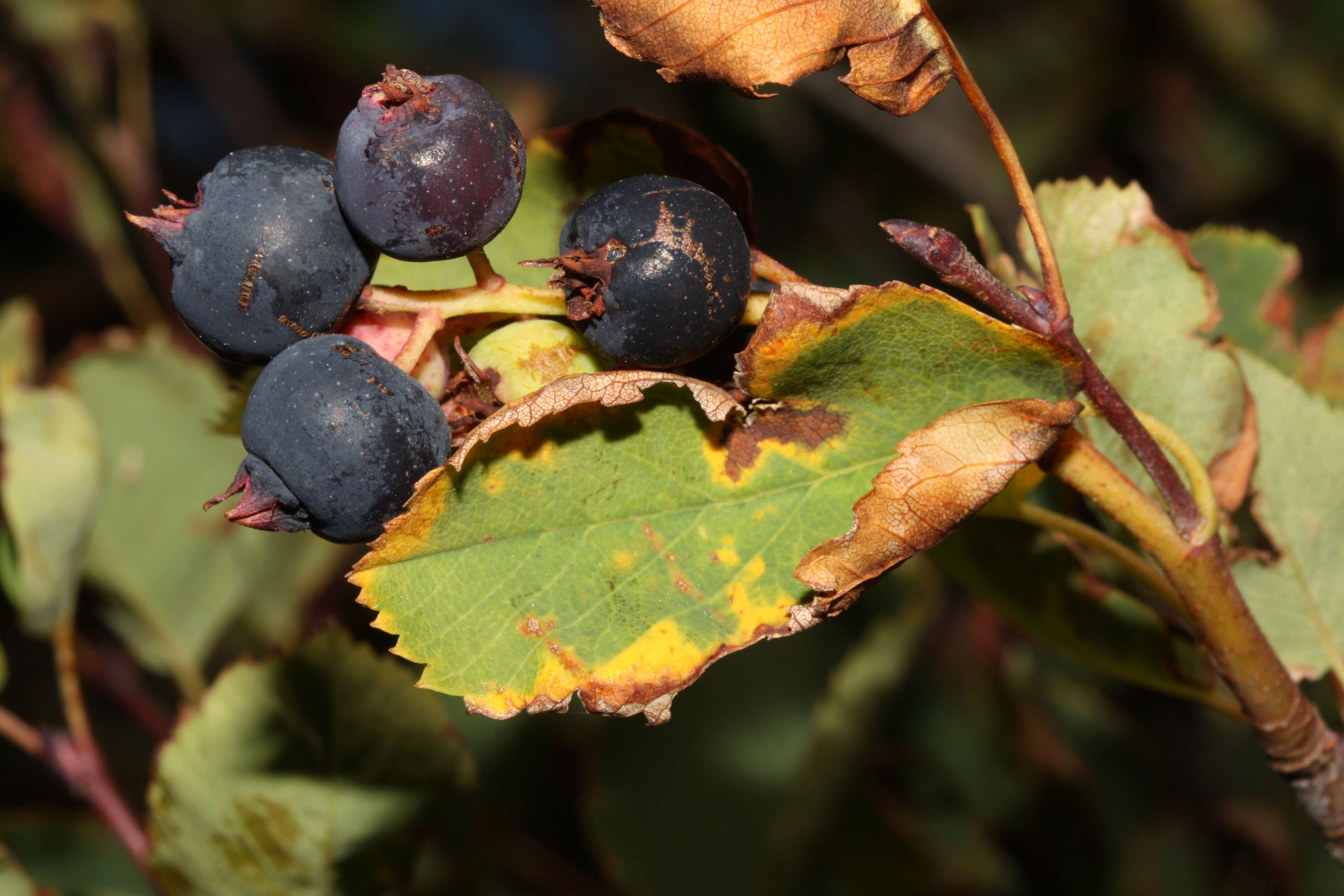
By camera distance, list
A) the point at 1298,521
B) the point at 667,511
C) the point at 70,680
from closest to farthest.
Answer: the point at 667,511 < the point at 1298,521 < the point at 70,680

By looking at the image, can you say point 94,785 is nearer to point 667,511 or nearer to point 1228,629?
point 667,511

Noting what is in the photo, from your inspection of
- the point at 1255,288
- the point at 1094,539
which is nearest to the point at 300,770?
the point at 1094,539

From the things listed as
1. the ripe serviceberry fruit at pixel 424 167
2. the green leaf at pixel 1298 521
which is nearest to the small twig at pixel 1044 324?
the ripe serviceberry fruit at pixel 424 167

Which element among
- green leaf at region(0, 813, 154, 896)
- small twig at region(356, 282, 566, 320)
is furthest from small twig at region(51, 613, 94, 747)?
small twig at region(356, 282, 566, 320)

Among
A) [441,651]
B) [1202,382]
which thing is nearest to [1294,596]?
[1202,382]

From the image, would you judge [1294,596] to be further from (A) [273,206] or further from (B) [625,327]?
(A) [273,206]

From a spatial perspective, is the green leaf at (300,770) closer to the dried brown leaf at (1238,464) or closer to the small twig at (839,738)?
the small twig at (839,738)
